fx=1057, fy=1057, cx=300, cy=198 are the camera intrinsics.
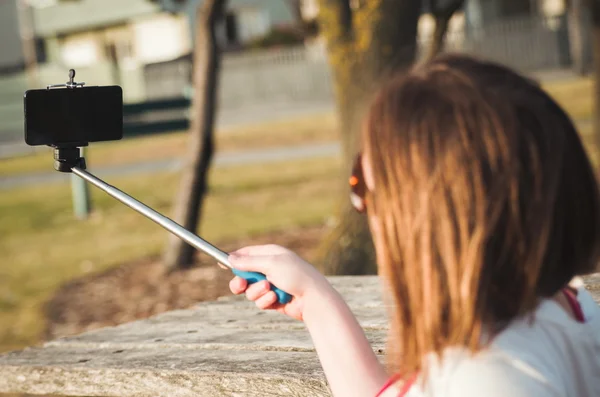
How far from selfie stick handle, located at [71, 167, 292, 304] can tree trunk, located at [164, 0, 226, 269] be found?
16.9ft

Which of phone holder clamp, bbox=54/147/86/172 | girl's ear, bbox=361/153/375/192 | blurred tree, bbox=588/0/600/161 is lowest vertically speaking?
blurred tree, bbox=588/0/600/161

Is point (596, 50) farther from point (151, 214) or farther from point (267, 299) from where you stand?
point (267, 299)

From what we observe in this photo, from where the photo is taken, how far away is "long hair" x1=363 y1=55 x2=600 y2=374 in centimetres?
125

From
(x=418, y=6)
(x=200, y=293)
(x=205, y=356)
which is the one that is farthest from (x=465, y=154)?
(x=200, y=293)

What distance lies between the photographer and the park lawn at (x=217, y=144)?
16.8 m

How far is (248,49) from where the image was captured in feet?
112

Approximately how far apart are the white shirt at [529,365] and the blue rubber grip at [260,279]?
0.94 feet

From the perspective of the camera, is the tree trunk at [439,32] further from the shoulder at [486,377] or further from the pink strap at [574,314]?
the shoulder at [486,377]

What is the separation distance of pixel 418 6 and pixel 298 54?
2347cm

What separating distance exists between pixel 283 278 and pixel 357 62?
14.8 feet

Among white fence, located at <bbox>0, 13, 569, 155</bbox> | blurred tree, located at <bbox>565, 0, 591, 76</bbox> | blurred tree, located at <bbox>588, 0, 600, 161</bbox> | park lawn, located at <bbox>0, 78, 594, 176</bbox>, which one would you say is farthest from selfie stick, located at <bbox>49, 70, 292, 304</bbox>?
white fence, located at <bbox>0, 13, 569, 155</bbox>

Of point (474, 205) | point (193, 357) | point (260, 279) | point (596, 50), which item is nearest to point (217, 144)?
point (596, 50)

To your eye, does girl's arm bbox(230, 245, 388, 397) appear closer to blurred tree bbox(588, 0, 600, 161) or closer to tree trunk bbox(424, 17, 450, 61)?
tree trunk bbox(424, 17, 450, 61)

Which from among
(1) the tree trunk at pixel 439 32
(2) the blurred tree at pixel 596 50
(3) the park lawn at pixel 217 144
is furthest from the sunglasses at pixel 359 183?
(3) the park lawn at pixel 217 144
